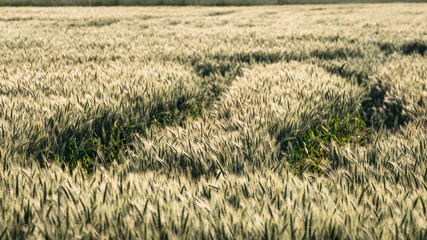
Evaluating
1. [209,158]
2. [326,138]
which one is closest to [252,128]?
[209,158]

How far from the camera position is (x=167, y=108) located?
246 centimetres

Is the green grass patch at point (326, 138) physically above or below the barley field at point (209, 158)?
below

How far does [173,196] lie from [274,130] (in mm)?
929

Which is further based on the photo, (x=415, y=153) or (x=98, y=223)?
(x=415, y=153)

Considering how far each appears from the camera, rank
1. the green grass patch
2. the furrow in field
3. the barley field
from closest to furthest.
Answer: the barley field → the furrow in field → the green grass patch

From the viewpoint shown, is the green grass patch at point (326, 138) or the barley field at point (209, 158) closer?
the barley field at point (209, 158)

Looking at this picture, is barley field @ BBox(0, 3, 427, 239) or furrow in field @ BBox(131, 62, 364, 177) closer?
barley field @ BBox(0, 3, 427, 239)

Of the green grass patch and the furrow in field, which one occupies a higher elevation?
the furrow in field

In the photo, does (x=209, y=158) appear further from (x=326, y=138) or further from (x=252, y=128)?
(x=326, y=138)

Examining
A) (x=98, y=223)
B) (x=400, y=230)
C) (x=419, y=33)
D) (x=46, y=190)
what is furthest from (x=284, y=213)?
(x=419, y=33)

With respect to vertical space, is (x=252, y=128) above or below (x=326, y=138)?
above

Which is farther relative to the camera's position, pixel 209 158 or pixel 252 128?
pixel 252 128

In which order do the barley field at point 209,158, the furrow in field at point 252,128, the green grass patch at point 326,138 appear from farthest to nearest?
the green grass patch at point 326,138
the furrow in field at point 252,128
the barley field at point 209,158

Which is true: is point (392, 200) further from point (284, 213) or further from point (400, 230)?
point (284, 213)
